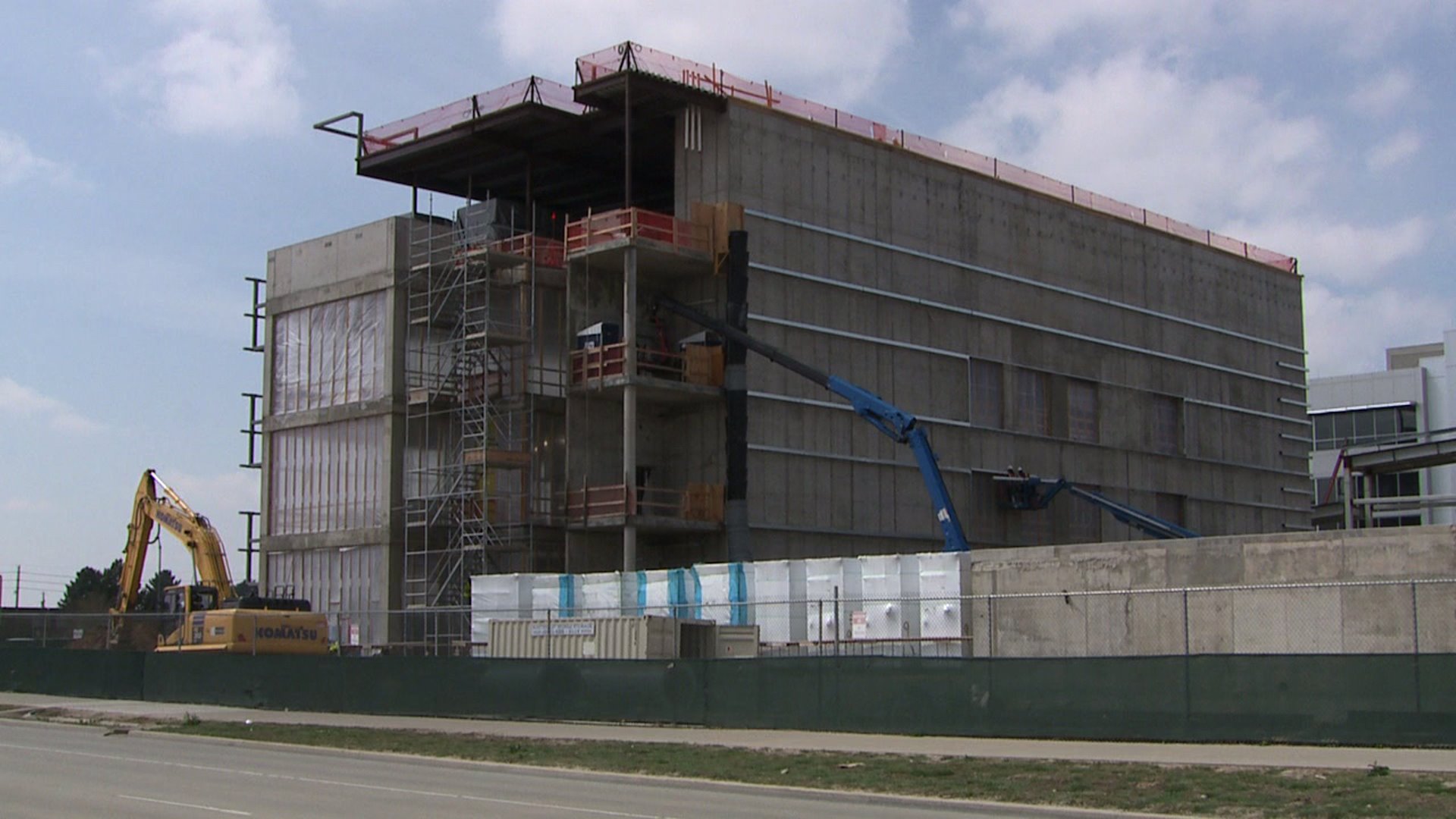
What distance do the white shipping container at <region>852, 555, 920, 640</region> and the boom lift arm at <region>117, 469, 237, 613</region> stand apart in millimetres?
22853

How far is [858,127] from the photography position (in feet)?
181

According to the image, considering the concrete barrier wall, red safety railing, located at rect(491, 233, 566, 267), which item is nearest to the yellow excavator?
the concrete barrier wall

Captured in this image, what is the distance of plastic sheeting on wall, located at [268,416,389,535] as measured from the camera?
53.6 m

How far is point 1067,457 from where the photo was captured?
61.8m

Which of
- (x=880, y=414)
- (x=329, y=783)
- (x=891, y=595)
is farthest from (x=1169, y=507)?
(x=329, y=783)

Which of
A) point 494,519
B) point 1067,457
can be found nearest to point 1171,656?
point 494,519

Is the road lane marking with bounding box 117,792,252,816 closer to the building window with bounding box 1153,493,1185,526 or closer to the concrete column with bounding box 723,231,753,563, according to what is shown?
the concrete column with bounding box 723,231,753,563

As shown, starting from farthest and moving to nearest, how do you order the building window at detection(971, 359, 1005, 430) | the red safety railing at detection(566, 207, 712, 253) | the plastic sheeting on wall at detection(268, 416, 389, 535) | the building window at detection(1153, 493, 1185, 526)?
→ the building window at detection(1153, 493, 1185, 526) < the building window at detection(971, 359, 1005, 430) < the plastic sheeting on wall at detection(268, 416, 389, 535) < the red safety railing at detection(566, 207, 712, 253)

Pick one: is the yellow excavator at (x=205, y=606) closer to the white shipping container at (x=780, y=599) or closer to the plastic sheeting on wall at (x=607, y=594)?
the plastic sheeting on wall at (x=607, y=594)

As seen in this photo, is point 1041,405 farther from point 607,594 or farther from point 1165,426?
point 607,594

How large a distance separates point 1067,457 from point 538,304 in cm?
2259

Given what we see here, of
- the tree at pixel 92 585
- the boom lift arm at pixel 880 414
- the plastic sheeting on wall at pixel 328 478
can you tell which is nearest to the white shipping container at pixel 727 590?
the boom lift arm at pixel 880 414

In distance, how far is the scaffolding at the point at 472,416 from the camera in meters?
50.1

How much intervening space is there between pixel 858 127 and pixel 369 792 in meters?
39.1
